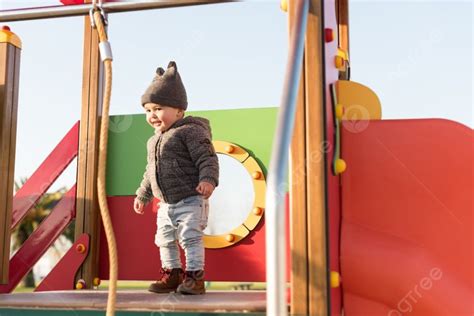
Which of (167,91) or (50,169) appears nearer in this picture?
(167,91)

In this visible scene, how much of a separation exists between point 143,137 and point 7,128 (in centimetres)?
72

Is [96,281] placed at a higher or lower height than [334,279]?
lower

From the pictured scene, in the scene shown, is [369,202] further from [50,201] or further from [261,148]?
[50,201]

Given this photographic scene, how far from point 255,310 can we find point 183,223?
24.4 inches

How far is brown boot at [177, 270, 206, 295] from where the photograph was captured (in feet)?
6.65

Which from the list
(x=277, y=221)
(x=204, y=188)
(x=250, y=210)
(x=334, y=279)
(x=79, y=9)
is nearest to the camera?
(x=277, y=221)

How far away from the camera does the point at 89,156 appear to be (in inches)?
113

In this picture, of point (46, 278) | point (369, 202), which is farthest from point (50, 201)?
point (369, 202)

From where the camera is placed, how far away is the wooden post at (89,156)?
2809 millimetres

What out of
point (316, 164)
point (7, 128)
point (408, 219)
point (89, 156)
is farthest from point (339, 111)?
point (89, 156)

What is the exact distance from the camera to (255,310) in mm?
1598

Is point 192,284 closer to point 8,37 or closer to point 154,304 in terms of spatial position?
point 154,304

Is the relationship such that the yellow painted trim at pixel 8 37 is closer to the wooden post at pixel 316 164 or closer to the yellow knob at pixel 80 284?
the yellow knob at pixel 80 284

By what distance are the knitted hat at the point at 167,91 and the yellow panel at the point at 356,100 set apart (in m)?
0.65
